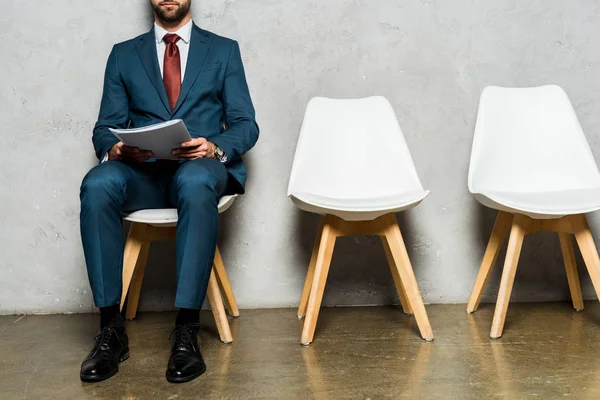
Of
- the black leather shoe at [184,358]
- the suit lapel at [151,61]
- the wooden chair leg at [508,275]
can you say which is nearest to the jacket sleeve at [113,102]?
the suit lapel at [151,61]

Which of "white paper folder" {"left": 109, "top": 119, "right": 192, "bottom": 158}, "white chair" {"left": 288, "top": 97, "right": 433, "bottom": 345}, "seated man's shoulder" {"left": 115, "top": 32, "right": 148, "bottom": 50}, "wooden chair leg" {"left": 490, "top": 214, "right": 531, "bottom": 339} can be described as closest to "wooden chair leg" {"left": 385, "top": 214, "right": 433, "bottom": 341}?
"white chair" {"left": 288, "top": 97, "right": 433, "bottom": 345}

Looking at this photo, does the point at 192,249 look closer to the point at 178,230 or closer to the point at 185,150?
the point at 178,230

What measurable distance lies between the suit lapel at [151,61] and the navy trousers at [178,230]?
419mm

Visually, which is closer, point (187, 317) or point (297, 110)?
point (187, 317)

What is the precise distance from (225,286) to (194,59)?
840 millimetres

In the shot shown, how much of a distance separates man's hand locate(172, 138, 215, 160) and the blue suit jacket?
0.19 meters

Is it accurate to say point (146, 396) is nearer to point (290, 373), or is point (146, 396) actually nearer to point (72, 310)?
point (290, 373)

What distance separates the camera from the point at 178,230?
2.12 meters

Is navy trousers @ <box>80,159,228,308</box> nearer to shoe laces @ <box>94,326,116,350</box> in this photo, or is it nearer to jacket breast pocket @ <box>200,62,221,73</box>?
shoe laces @ <box>94,326,116,350</box>

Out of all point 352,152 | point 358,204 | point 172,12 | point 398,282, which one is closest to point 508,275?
point 398,282

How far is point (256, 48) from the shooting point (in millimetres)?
2896

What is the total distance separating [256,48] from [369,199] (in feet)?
2.82

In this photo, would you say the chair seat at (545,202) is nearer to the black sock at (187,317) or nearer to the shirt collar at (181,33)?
the black sock at (187,317)

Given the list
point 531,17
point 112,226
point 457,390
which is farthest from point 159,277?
point 531,17
